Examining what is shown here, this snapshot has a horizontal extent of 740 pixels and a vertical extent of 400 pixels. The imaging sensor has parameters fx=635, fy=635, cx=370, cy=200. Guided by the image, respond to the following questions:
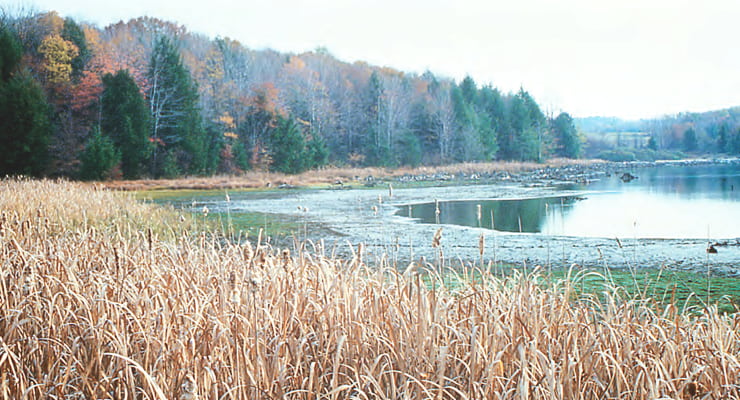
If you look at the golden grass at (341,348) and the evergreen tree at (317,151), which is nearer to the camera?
the golden grass at (341,348)

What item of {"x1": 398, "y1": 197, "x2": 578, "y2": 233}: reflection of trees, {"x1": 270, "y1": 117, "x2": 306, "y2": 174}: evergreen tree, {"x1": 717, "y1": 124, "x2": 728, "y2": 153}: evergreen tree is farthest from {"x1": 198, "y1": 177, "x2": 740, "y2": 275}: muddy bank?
{"x1": 717, "y1": 124, "x2": 728, "y2": 153}: evergreen tree

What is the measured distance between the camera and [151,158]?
38969 mm

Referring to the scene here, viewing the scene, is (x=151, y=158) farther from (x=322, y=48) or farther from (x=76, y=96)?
(x=322, y=48)

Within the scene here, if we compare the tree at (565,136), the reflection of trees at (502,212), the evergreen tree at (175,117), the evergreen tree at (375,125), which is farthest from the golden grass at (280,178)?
the tree at (565,136)

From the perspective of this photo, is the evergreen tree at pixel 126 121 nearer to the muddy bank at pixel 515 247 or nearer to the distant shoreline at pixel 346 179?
the distant shoreline at pixel 346 179

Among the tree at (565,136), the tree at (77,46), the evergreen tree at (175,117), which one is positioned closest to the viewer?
the tree at (77,46)

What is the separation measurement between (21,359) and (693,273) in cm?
768

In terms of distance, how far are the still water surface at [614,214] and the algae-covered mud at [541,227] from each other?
2cm

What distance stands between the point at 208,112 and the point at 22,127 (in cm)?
1759

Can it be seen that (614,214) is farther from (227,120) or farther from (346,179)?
(227,120)

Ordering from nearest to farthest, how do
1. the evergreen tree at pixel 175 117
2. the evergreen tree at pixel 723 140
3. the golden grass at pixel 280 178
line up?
the golden grass at pixel 280 178, the evergreen tree at pixel 175 117, the evergreen tree at pixel 723 140

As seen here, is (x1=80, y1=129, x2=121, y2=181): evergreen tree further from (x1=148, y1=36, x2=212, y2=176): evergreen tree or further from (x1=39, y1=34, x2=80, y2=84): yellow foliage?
(x1=39, y1=34, x2=80, y2=84): yellow foliage

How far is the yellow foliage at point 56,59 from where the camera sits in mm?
37812

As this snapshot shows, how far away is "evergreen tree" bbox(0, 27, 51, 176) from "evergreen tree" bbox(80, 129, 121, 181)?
6.40 feet
